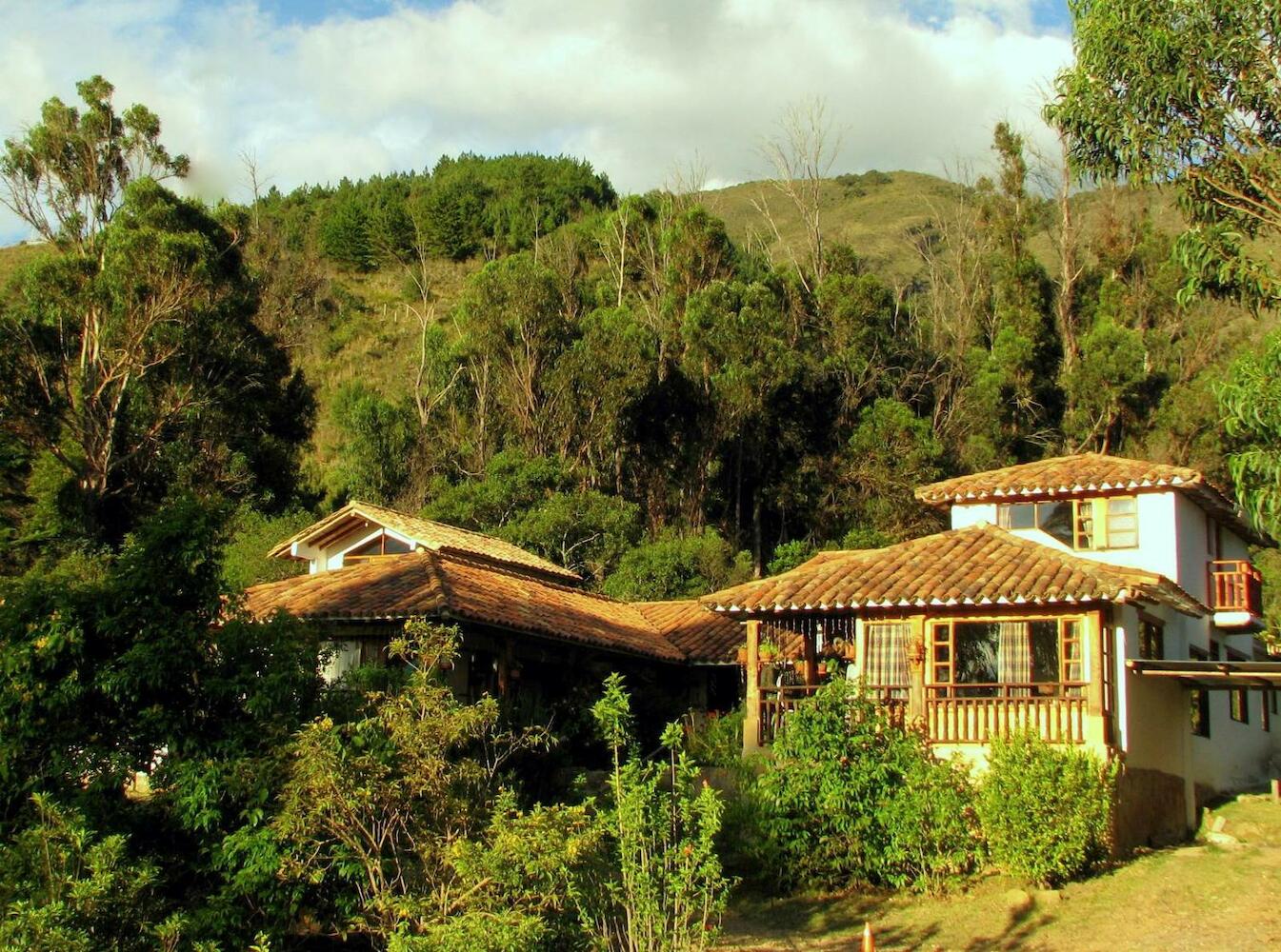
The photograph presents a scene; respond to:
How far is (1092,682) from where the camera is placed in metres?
17.2

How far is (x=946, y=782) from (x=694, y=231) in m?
29.1

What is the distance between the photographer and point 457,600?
67.4 feet

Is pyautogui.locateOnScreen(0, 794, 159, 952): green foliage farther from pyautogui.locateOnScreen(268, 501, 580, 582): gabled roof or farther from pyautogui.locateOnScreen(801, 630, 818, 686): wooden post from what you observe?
pyautogui.locateOnScreen(268, 501, 580, 582): gabled roof

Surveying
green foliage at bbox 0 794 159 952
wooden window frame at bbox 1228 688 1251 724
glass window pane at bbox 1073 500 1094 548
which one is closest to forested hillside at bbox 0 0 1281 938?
green foliage at bbox 0 794 159 952

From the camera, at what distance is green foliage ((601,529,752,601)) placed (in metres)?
32.8

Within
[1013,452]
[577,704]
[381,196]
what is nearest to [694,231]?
[1013,452]

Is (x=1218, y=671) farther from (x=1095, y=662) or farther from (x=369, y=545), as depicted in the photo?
(x=369, y=545)

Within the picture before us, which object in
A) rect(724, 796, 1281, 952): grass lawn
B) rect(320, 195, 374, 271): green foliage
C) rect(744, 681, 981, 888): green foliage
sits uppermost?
rect(320, 195, 374, 271): green foliage

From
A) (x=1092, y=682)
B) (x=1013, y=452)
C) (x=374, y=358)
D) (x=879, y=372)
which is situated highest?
(x=374, y=358)

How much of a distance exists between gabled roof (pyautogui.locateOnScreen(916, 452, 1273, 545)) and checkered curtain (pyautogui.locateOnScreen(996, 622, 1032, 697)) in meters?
5.19

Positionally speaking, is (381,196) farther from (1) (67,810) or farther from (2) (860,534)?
(1) (67,810)

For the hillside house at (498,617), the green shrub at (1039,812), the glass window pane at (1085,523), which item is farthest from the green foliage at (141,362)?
the green shrub at (1039,812)

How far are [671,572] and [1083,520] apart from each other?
12.2 metres

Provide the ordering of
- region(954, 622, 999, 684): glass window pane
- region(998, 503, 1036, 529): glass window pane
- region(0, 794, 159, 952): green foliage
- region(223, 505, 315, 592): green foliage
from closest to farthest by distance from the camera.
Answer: region(0, 794, 159, 952): green foliage → region(954, 622, 999, 684): glass window pane → region(998, 503, 1036, 529): glass window pane → region(223, 505, 315, 592): green foliage
